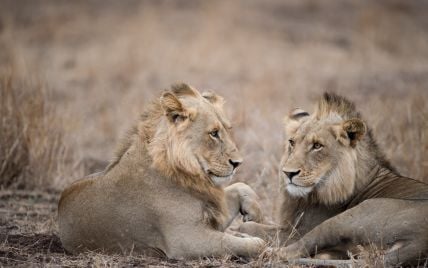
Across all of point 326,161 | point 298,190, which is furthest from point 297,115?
point 298,190

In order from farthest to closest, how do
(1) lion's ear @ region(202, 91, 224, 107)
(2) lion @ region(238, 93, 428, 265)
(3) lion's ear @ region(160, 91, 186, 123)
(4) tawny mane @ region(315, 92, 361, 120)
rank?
(1) lion's ear @ region(202, 91, 224, 107) → (4) tawny mane @ region(315, 92, 361, 120) → (3) lion's ear @ region(160, 91, 186, 123) → (2) lion @ region(238, 93, 428, 265)

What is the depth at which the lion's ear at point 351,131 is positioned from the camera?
17.5 ft

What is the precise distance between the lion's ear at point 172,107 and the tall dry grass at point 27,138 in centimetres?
272

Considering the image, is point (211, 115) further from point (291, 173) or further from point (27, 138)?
point (27, 138)

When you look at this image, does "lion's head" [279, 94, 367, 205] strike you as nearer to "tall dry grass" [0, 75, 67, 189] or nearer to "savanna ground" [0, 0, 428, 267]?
"savanna ground" [0, 0, 428, 267]

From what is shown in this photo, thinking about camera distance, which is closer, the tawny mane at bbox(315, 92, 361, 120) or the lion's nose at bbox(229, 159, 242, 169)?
the lion's nose at bbox(229, 159, 242, 169)

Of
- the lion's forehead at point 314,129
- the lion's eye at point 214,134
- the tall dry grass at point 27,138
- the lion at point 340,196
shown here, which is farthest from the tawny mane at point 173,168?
the tall dry grass at point 27,138

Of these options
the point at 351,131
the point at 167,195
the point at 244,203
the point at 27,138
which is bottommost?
the point at 27,138

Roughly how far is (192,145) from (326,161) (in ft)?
3.18

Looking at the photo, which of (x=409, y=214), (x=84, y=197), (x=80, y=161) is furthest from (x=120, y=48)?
(x=409, y=214)

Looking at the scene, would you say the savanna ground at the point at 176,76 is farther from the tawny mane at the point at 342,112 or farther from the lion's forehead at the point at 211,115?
the tawny mane at the point at 342,112

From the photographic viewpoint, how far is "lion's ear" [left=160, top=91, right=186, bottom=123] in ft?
17.3

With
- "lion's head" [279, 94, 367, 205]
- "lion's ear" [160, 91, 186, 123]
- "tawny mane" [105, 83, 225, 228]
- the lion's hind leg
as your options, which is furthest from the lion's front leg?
"lion's ear" [160, 91, 186, 123]

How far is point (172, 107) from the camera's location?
208 inches
